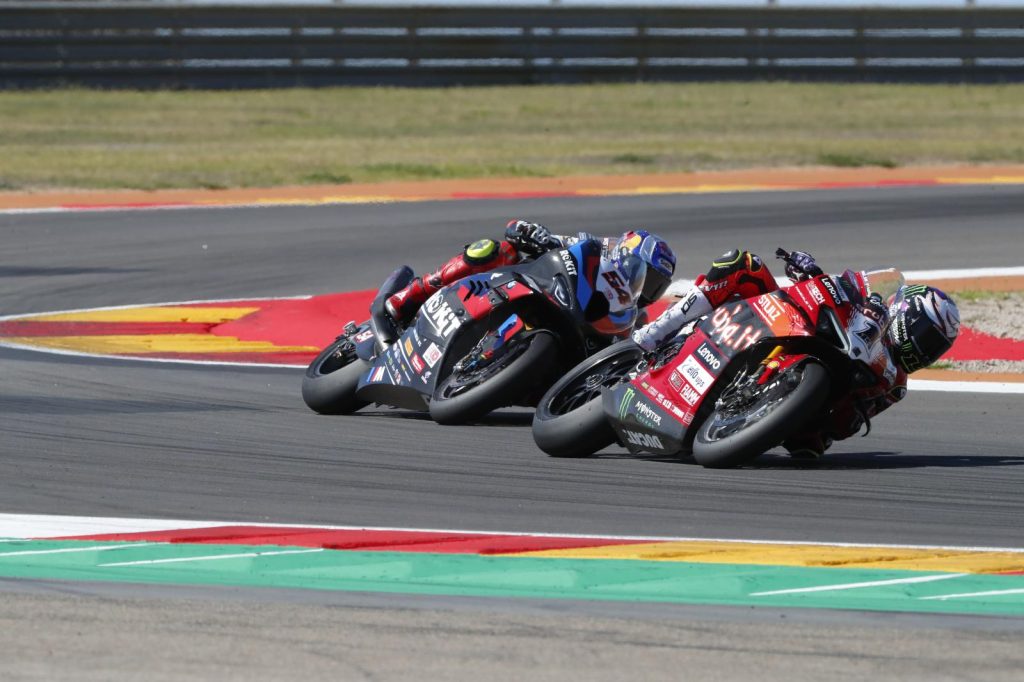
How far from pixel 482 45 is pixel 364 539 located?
83.3 feet

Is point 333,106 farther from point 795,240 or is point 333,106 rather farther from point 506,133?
point 795,240

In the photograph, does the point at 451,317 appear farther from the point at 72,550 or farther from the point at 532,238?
the point at 72,550

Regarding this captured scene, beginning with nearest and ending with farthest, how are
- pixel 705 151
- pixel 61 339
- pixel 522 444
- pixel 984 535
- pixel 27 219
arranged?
1. pixel 984 535
2. pixel 522 444
3. pixel 61 339
4. pixel 27 219
5. pixel 705 151

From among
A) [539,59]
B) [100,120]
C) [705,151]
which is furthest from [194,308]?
[539,59]

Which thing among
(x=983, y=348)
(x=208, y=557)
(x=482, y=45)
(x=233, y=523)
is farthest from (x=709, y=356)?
(x=482, y=45)

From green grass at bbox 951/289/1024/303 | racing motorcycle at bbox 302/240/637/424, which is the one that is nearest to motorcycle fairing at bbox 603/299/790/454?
racing motorcycle at bbox 302/240/637/424

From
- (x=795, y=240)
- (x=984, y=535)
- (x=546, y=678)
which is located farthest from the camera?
(x=795, y=240)

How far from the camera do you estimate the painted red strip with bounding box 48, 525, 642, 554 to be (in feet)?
21.3

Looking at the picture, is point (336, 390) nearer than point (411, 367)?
No

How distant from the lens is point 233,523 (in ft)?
22.6

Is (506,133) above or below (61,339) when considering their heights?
below

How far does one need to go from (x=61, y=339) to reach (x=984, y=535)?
763 centimetres

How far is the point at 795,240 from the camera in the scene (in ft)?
58.0

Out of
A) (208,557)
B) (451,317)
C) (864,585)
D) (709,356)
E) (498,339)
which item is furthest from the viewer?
(451,317)
